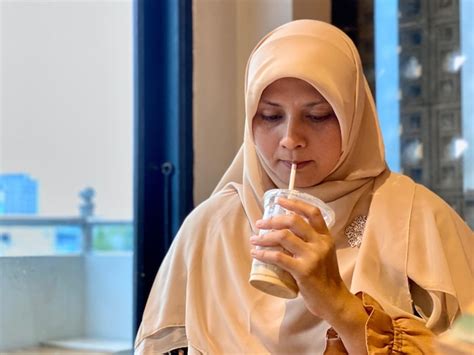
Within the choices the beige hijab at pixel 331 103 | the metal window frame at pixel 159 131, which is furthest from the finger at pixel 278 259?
the metal window frame at pixel 159 131

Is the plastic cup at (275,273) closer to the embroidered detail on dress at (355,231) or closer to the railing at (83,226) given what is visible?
the embroidered detail on dress at (355,231)

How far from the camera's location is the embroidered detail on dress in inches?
50.3

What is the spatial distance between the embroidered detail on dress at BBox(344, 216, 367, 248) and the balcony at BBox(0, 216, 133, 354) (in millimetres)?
758

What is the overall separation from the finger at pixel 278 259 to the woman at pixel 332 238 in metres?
0.09

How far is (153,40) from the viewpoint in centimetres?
183

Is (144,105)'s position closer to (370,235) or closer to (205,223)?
(205,223)

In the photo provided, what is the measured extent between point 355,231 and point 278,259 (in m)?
0.32

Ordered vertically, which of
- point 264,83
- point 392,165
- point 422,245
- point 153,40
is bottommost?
point 422,245

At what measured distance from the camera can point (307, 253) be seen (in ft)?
3.37

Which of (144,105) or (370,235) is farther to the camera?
(144,105)

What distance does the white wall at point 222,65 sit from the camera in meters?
1.82

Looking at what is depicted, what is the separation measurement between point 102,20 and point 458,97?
98 cm

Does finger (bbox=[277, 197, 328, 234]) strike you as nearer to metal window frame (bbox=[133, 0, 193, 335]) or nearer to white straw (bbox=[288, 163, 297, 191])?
white straw (bbox=[288, 163, 297, 191])

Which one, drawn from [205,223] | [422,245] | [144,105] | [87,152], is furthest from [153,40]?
[422,245]
